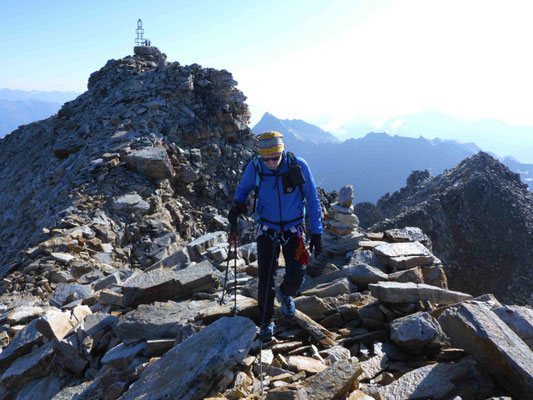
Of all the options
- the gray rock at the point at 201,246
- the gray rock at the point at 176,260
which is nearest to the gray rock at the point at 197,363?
the gray rock at the point at 176,260

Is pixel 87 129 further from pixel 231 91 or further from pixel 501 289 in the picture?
pixel 501 289

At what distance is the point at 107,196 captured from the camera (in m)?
16.7

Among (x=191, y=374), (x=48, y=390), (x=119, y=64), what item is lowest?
(x=48, y=390)

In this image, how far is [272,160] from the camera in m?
5.83

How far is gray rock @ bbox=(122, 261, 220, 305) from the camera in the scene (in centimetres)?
764

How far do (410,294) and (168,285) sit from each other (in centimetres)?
531

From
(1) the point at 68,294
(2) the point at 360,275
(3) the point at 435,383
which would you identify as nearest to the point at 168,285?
(1) the point at 68,294

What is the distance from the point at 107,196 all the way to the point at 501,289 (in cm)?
4635

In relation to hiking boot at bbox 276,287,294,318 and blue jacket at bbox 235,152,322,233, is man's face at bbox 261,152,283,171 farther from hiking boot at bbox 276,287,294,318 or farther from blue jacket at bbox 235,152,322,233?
hiking boot at bbox 276,287,294,318

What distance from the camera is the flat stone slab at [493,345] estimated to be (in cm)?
423

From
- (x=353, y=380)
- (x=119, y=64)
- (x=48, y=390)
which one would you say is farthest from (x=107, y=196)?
(x=119, y=64)

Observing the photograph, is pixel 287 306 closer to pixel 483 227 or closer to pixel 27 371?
pixel 27 371

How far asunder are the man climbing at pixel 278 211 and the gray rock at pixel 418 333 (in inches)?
74.5

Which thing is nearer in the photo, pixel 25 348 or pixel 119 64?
pixel 25 348
